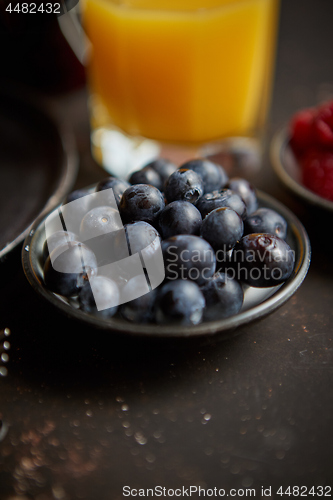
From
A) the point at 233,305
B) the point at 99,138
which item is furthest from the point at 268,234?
the point at 99,138

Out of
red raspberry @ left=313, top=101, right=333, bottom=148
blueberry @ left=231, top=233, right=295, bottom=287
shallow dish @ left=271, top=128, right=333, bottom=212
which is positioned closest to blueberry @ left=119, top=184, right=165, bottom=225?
blueberry @ left=231, top=233, right=295, bottom=287

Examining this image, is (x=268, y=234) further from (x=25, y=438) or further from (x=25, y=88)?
(x=25, y=88)

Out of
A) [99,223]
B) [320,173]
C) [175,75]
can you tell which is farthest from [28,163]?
[320,173]

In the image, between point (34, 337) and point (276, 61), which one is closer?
point (34, 337)

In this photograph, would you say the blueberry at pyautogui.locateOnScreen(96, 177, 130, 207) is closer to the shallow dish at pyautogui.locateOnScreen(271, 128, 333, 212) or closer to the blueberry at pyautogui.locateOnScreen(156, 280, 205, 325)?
the blueberry at pyautogui.locateOnScreen(156, 280, 205, 325)

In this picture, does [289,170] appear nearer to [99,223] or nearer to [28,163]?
[99,223]

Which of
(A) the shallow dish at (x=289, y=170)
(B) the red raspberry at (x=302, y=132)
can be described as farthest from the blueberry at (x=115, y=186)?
→ (B) the red raspberry at (x=302, y=132)

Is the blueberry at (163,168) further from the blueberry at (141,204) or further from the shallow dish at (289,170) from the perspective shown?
the shallow dish at (289,170)
